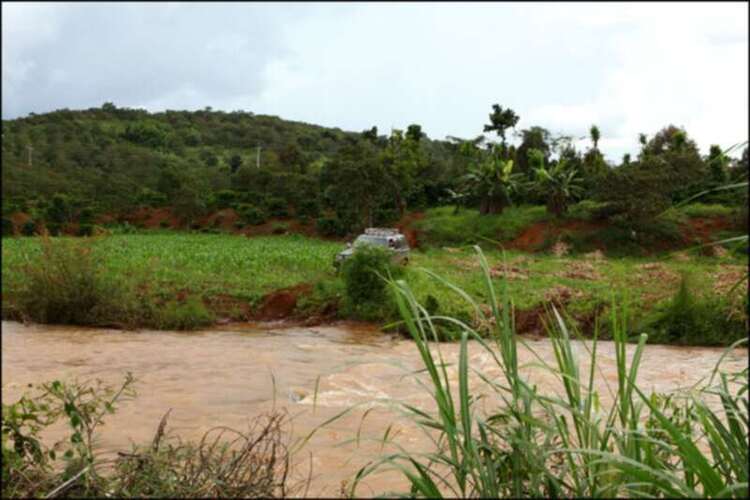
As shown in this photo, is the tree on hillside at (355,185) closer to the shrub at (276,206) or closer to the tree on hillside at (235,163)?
the shrub at (276,206)

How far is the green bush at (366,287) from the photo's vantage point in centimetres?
1528

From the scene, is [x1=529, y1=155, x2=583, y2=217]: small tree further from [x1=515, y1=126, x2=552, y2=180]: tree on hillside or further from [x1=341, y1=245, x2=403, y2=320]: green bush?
[x1=341, y1=245, x2=403, y2=320]: green bush

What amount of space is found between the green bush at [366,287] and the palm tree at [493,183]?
1479 centimetres

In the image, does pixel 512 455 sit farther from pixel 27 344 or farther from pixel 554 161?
pixel 554 161

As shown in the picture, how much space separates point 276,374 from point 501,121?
24.7 metres

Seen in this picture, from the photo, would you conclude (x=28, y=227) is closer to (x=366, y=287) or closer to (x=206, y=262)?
(x=206, y=262)

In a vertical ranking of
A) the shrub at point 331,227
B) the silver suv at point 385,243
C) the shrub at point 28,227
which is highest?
the shrub at point 331,227

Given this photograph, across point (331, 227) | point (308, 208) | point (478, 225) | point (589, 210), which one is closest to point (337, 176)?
point (331, 227)

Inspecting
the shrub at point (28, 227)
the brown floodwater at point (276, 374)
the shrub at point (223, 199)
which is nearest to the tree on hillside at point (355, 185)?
the shrub at point (223, 199)

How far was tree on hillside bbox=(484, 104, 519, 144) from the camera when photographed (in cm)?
3316

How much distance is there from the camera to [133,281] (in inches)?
603

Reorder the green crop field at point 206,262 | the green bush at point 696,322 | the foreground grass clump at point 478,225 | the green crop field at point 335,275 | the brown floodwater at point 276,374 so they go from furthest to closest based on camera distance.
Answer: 1. the foreground grass clump at point 478,225
2. the green crop field at point 206,262
3. the green crop field at point 335,275
4. the green bush at point 696,322
5. the brown floodwater at point 276,374

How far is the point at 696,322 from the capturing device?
13.4 meters

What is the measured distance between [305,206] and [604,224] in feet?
40.9
